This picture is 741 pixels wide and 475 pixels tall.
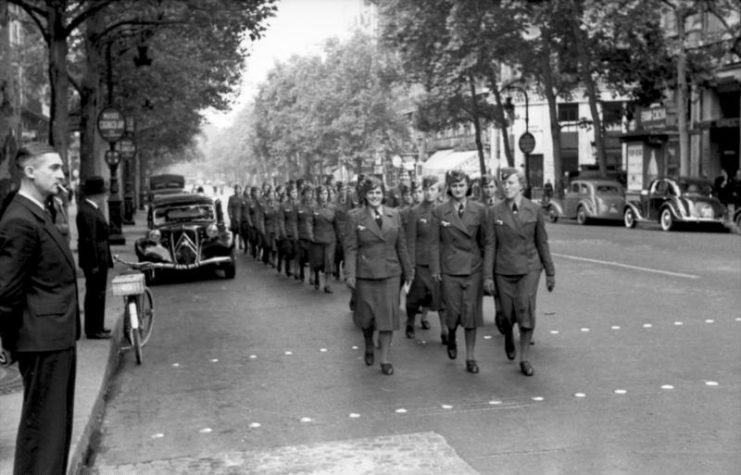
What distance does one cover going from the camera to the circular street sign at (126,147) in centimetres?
3412

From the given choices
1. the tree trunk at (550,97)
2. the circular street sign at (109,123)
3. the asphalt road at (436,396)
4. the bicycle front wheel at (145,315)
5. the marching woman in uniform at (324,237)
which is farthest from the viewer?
the tree trunk at (550,97)

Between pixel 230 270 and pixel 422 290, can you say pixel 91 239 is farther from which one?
pixel 230 270

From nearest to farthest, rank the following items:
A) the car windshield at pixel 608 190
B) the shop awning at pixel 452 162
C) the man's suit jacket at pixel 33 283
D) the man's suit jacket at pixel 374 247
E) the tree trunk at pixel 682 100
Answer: the man's suit jacket at pixel 33 283
the man's suit jacket at pixel 374 247
the tree trunk at pixel 682 100
the car windshield at pixel 608 190
the shop awning at pixel 452 162

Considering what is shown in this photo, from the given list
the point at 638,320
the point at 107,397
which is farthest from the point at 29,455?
the point at 638,320

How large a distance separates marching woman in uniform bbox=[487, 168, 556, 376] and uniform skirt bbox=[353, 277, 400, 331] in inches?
37.9

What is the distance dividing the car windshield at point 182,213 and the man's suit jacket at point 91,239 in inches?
310

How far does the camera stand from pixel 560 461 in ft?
20.3

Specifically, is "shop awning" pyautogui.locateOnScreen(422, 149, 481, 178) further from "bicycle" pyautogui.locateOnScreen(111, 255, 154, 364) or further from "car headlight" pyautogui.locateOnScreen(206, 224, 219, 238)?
"bicycle" pyautogui.locateOnScreen(111, 255, 154, 364)

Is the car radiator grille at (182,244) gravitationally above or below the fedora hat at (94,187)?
below

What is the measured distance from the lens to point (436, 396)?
8195mm

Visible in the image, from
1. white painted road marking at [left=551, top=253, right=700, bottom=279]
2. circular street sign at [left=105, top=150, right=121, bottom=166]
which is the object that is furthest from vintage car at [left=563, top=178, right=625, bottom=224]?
circular street sign at [left=105, top=150, right=121, bottom=166]

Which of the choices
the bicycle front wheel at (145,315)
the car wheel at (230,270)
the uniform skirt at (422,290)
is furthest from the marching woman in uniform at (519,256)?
the car wheel at (230,270)

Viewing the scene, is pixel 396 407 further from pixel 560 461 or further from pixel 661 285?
pixel 661 285

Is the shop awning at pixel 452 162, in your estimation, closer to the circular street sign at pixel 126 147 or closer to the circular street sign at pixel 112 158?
the circular street sign at pixel 126 147
